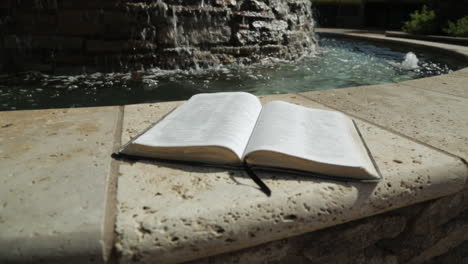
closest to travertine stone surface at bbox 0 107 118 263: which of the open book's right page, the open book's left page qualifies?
the open book's left page

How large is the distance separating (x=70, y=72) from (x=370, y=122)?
3.51m

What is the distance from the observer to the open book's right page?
992mm

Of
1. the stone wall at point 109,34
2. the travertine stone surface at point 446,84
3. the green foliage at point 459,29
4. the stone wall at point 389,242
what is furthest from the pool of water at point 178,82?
the green foliage at point 459,29

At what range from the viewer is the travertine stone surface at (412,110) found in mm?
1411

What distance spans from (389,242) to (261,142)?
66 centimetres

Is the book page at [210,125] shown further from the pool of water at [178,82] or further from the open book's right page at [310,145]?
the pool of water at [178,82]

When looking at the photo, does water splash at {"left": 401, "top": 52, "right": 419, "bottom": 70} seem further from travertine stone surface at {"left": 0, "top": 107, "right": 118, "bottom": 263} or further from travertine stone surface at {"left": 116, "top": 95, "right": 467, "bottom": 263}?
travertine stone surface at {"left": 0, "top": 107, "right": 118, "bottom": 263}

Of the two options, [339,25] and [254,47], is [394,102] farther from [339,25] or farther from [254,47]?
[339,25]

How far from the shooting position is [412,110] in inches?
70.9

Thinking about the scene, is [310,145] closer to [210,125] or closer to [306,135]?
[306,135]

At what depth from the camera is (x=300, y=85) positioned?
358cm

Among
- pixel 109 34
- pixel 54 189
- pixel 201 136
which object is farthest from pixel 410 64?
pixel 54 189

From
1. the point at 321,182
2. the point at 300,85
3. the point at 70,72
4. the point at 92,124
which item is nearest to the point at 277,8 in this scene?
the point at 300,85

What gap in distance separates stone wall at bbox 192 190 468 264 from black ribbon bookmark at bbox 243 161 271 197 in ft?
0.54
